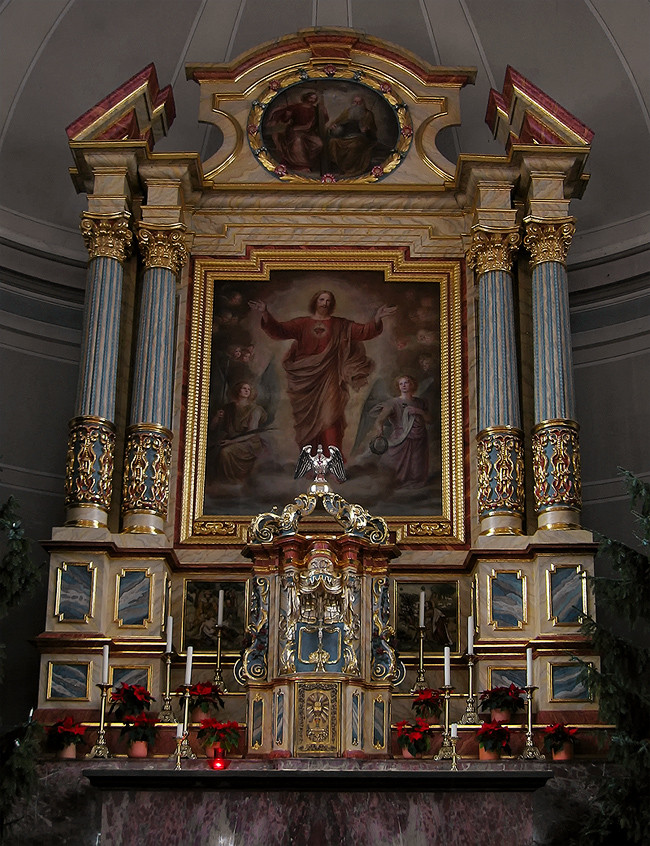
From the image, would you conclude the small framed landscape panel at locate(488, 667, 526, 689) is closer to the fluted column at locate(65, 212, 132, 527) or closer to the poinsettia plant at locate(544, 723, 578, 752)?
the poinsettia plant at locate(544, 723, 578, 752)

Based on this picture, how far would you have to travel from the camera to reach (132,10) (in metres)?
15.4

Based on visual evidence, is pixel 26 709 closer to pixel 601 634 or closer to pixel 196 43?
pixel 601 634

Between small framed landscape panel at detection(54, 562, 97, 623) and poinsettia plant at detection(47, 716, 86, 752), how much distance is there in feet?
3.38

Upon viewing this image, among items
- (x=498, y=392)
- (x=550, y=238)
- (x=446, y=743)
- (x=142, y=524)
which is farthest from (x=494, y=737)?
(x=550, y=238)

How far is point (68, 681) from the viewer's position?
39.1 ft

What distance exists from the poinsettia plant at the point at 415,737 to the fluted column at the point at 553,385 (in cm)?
234

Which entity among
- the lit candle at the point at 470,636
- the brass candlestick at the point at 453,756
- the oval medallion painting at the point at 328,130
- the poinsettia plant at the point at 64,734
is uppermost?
the oval medallion painting at the point at 328,130

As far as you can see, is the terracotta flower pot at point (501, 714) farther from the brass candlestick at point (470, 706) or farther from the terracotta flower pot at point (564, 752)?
the terracotta flower pot at point (564, 752)

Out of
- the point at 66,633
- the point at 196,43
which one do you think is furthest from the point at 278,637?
the point at 196,43

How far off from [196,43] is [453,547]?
20.4 feet

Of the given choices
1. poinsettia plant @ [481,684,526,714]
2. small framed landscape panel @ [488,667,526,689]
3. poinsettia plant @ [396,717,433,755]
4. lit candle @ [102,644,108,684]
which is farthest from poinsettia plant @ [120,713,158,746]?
small framed landscape panel @ [488,667,526,689]

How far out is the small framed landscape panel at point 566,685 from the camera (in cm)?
1184

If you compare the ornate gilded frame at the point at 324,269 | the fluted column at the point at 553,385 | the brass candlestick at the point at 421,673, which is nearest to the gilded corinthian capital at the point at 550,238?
the fluted column at the point at 553,385

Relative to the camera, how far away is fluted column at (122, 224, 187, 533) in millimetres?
12992
